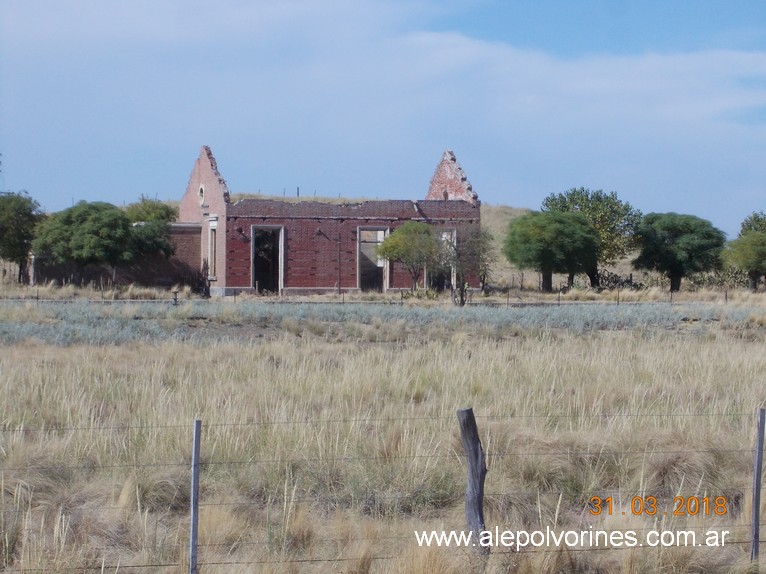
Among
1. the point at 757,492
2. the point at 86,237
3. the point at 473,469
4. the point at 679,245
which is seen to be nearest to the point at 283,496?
the point at 473,469

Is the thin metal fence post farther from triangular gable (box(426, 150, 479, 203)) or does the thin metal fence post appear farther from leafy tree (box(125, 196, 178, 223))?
leafy tree (box(125, 196, 178, 223))

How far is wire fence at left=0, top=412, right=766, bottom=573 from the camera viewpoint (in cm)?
759

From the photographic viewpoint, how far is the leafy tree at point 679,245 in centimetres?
6216

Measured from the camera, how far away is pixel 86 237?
49219 millimetres

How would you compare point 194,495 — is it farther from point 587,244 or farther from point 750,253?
point 750,253

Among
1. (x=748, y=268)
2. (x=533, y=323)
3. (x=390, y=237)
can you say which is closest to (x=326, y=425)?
(x=533, y=323)

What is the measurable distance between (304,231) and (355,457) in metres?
43.1

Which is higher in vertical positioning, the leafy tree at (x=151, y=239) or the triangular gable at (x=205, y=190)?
the triangular gable at (x=205, y=190)

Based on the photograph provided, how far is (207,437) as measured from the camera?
10.1 meters

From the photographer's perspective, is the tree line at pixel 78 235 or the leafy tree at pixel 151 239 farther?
the leafy tree at pixel 151 239

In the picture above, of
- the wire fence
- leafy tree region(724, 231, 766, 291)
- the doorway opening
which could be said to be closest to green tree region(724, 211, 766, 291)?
leafy tree region(724, 231, 766, 291)

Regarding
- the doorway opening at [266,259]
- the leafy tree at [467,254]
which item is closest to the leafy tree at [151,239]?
the doorway opening at [266,259]

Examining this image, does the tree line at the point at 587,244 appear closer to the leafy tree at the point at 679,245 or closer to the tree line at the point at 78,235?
the leafy tree at the point at 679,245

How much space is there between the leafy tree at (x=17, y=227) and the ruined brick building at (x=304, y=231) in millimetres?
8752
